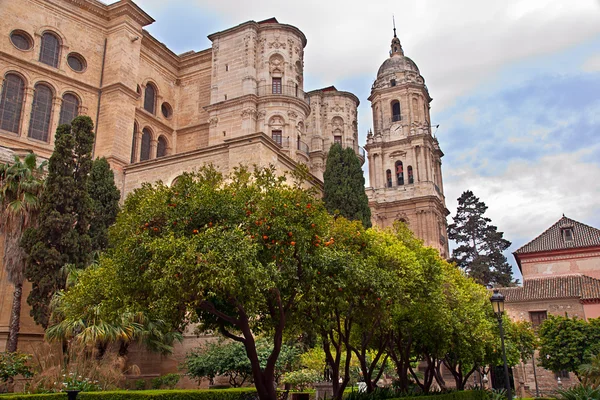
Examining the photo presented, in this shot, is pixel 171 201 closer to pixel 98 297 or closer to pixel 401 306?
pixel 98 297

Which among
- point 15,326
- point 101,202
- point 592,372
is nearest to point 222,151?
point 101,202

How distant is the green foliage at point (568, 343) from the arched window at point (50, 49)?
3163cm

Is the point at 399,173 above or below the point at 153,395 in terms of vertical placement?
above

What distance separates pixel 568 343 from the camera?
27641 mm

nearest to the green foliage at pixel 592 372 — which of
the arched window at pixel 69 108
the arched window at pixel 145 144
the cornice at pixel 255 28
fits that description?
the cornice at pixel 255 28

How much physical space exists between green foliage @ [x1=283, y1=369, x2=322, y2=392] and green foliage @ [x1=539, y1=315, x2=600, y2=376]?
15.3 metres

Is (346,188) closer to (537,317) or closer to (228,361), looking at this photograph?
(228,361)

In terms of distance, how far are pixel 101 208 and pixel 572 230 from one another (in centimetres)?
3155

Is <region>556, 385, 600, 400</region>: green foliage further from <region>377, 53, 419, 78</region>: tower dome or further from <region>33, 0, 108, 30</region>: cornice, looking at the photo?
<region>377, 53, 419, 78</region>: tower dome

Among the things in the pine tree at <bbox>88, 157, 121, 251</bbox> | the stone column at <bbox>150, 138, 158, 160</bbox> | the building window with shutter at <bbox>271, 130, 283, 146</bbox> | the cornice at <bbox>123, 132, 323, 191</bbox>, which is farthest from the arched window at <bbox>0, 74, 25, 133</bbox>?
the building window with shutter at <bbox>271, 130, 283, 146</bbox>

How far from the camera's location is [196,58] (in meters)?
37.7

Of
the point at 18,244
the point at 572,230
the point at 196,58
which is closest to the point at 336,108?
the point at 196,58

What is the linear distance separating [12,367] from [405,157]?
38.6 m

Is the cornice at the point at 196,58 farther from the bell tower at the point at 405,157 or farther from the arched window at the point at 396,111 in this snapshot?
the arched window at the point at 396,111
